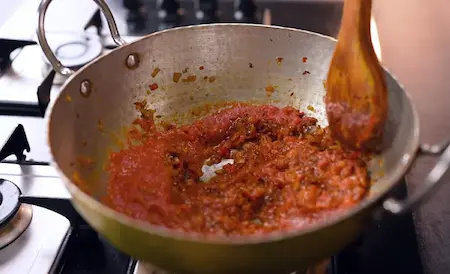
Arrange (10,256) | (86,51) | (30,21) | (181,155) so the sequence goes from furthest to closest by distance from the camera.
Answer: (30,21)
(86,51)
(181,155)
(10,256)

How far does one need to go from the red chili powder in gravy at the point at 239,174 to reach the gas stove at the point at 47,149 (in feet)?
0.26

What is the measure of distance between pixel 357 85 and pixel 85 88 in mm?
397

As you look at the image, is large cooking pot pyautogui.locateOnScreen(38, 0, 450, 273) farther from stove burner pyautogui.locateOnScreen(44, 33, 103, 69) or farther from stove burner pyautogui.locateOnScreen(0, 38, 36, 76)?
stove burner pyautogui.locateOnScreen(0, 38, 36, 76)

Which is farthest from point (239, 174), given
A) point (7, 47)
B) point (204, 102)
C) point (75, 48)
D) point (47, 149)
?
point (7, 47)

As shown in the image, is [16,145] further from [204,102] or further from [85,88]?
[204,102]

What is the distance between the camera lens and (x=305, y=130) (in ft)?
2.81

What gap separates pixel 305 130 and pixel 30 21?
751 mm

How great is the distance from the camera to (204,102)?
92 cm

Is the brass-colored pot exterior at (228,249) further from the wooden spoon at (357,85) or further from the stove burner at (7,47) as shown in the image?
the stove burner at (7,47)

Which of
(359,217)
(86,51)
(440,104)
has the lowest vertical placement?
(440,104)

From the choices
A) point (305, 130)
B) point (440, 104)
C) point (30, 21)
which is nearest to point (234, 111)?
point (305, 130)

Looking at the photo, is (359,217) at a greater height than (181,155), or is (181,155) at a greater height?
(359,217)

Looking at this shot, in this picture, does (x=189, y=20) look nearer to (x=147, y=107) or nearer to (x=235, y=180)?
(x=147, y=107)

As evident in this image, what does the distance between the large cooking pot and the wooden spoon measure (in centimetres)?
3
